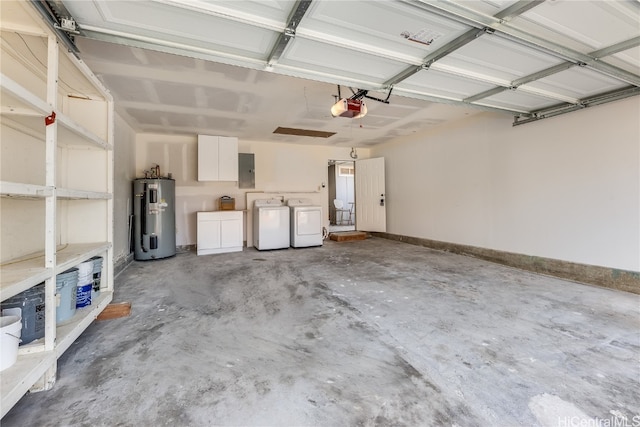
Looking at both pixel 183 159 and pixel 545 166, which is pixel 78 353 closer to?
pixel 183 159

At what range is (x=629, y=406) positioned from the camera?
139 cm

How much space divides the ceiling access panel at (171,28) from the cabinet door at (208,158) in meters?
3.72

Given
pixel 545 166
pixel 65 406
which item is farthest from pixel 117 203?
pixel 545 166

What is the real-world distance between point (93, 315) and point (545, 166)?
220 inches

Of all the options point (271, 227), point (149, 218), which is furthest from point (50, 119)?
point (271, 227)

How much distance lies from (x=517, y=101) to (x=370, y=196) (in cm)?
408

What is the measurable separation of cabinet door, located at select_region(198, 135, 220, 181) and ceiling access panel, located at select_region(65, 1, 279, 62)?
3.72m

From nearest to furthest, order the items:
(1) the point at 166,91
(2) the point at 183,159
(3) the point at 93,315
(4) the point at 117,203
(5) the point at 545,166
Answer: (3) the point at 93,315 < (1) the point at 166,91 < (5) the point at 545,166 < (4) the point at 117,203 < (2) the point at 183,159

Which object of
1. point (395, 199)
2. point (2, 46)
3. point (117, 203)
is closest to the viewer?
point (2, 46)

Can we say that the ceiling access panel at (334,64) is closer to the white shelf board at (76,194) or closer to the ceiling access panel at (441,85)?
the ceiling access panel at (441,85)

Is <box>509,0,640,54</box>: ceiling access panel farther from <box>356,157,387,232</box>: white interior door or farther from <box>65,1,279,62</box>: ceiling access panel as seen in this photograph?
<box>356,157,387,232</box>: white interior door

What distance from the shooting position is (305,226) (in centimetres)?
605

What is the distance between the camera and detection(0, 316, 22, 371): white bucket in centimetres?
132

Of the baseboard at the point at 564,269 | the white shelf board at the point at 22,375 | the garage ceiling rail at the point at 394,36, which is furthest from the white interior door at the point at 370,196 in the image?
the white shelf board at the point at 22,375
